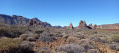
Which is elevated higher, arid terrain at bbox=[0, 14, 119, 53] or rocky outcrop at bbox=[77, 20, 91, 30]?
rocky outcrop at bbox=[77, 20, 91, 30]

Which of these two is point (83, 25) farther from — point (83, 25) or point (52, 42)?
point (52, 42)

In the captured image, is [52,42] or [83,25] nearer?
[52,42]

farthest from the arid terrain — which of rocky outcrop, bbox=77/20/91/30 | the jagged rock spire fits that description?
the jagged rock spire

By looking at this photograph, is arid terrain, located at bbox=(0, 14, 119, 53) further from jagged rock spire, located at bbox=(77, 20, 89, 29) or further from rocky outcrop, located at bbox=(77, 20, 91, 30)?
jagged rock spire, located at bbox=(77, 20, 89, 29)

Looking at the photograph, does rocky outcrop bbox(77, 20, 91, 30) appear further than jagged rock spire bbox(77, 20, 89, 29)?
No

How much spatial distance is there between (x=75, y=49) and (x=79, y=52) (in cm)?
28

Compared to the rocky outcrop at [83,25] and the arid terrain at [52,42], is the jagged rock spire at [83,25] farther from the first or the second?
the arid terrain at [52,42]

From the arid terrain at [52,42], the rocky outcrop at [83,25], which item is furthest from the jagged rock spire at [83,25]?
the arid terrain at [52,42]

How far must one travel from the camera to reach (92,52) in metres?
5.24

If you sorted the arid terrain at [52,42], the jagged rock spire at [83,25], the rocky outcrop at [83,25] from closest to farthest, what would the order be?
the arid terrain at [52,42]
the rocky outcrop at [83,25]
the jagged rock spire at [83,25]

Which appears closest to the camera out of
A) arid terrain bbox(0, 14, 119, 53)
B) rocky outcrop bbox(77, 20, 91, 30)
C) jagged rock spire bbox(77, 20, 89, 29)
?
arid terrain bbox(0, 14, 119, 53)

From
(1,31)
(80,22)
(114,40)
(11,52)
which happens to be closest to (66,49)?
(11,52)

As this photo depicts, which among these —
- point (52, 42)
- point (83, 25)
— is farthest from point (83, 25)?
point (52, 42)

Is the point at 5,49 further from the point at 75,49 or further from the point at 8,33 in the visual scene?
the point at 8,33
